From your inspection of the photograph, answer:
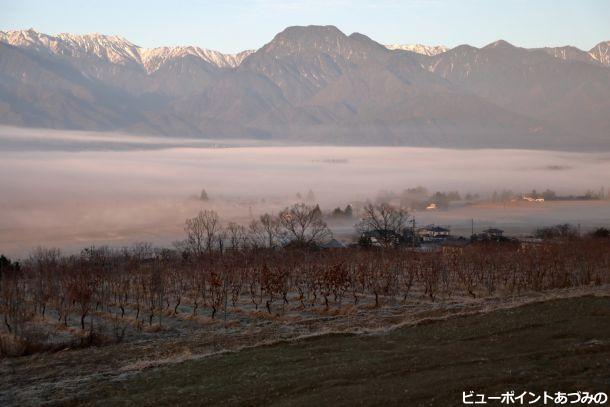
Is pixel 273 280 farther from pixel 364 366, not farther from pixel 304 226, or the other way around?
pixel 304 226

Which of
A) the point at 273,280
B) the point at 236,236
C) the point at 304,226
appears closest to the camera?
the point at 273,280

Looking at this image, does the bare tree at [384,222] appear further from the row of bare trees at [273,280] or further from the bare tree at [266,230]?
the row of bare trees at [273,280]

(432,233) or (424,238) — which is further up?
(432,233)

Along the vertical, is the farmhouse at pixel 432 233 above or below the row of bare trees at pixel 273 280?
above

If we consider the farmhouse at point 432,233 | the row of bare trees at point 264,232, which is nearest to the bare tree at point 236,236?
the row of bare trees at point 264,232

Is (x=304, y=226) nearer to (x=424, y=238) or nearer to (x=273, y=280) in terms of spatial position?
(x=424, y=238)

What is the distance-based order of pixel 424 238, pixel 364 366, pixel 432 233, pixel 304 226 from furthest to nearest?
pixel 432 233, pixel 424 238, pixel 304 226, pixel 364 366

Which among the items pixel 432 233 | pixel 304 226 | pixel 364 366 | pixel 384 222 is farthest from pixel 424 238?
pixel 364 366

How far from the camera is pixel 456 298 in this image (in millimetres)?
61438

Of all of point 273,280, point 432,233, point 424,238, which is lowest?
point 273,280

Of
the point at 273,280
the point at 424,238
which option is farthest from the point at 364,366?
the point at 424,238

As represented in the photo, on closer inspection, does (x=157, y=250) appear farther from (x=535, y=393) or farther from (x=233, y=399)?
(x=535, y=393)

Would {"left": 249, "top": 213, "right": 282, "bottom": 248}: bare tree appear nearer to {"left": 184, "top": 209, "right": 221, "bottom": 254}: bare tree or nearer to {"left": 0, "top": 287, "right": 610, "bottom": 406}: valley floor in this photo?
{"left": 184, "top": 209, "right": 221, "bottom": 254}: bare tree

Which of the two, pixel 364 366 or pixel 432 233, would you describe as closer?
pixel 364 366
